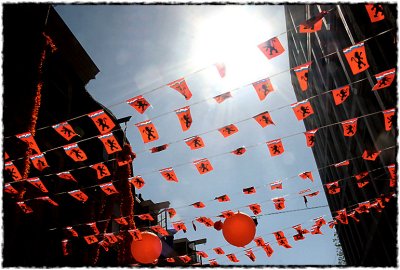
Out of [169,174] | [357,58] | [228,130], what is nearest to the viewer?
[357,58]

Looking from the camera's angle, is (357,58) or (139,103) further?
(139,103)

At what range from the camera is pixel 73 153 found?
901cm

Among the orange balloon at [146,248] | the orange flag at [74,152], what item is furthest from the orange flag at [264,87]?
the orange flag at [74,152]

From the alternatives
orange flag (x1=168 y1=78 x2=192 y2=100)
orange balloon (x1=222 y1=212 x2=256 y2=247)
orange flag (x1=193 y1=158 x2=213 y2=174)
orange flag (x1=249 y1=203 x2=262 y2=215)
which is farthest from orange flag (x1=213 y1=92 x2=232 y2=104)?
orange flag (x1=249 y1=203 x2=262 y2=215)

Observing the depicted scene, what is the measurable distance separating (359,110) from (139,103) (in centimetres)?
1202

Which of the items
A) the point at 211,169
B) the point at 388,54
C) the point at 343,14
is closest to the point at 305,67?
the point at 211,169

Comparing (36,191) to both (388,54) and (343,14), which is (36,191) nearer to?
(388,54)

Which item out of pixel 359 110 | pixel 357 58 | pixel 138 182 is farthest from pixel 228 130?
pixel 359 110

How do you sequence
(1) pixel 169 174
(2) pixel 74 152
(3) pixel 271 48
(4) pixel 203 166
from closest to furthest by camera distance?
(3) pixel 271 48 < (2) pixel 74 152 < (4) pixel 203 166 < (1) pixel 169 174

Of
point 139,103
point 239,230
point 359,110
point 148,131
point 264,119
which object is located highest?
point 359,110

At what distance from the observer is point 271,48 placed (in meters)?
6.76

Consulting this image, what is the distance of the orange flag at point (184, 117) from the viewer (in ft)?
26.1

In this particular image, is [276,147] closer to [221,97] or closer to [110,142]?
[221,97]

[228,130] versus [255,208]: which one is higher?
[228,130]
